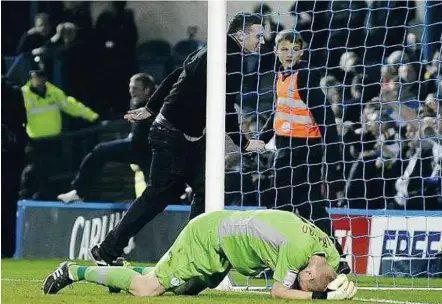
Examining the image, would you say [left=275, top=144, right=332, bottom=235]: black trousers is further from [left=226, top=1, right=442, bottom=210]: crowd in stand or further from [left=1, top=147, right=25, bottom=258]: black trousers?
[left=1, top=147, right=25, bottom=258]: black trousers

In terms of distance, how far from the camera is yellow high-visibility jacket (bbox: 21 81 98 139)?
13734 mm

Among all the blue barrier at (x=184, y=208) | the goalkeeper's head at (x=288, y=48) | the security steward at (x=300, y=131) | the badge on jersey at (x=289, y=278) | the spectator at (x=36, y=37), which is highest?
the spectator at (x=36, y=37)

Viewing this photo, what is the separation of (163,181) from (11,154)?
4.44 m

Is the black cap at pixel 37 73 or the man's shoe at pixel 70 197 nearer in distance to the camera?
the man's shoe at pixel 70 197

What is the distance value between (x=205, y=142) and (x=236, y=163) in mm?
2370

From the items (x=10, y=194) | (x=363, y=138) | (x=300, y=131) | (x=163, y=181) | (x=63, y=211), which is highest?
(x=300, y=131)

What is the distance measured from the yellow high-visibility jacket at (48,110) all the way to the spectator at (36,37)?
20.2 inches

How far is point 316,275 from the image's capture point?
679cm

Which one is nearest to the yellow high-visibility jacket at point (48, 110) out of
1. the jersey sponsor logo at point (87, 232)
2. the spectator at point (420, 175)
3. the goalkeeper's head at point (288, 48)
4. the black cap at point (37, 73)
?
the black cap at point (37, 73)

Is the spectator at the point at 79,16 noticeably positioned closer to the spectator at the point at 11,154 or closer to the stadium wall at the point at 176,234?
the spectator at the point at 11,154

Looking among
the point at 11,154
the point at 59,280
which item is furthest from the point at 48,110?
the point at 59,280

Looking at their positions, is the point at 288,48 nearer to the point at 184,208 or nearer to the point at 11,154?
the point at 184,208

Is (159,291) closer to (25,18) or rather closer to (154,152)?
(154,152)

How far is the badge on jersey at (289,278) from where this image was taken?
681 centimetres
